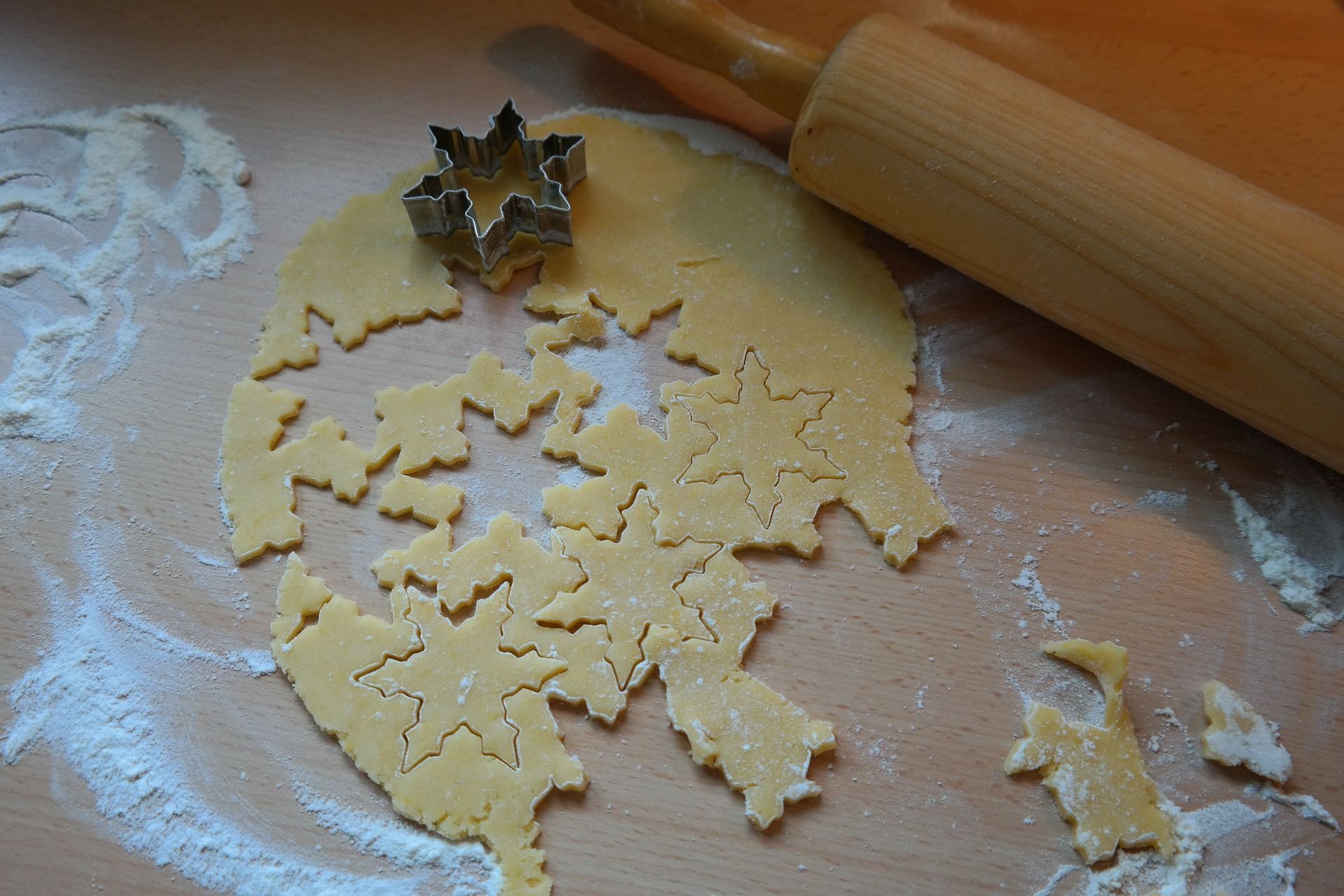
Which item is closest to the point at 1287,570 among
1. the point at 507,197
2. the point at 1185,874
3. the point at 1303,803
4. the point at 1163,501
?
the point at 1163,501

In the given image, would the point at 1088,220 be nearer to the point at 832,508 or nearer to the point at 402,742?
the point at 832,508

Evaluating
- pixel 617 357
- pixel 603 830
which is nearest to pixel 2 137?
pixel 617 357

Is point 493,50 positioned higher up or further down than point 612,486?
higher up

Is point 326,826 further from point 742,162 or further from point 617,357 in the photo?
point 742,162

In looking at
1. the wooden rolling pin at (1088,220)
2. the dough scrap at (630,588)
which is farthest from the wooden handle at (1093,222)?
the dough scrap at (630,588)

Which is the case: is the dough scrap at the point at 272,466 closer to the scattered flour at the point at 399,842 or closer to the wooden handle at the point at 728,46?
the scattered flour at the point at 399,842

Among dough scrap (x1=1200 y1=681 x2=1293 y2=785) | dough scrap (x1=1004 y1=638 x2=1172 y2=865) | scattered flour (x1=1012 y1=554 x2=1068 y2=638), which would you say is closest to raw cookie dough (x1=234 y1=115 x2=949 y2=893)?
scattered flour (x1=1012 y1=554 x2=1068 y2=638)
